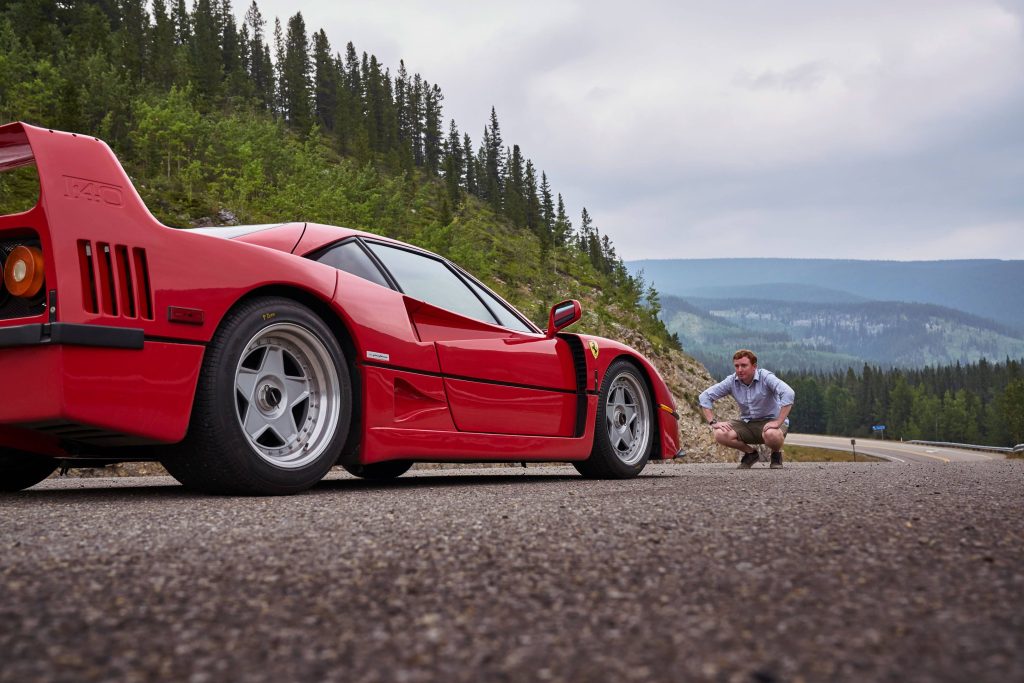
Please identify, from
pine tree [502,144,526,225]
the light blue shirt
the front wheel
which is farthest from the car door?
pine tree [502,144,526,225]

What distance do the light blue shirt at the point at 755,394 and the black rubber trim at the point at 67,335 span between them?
610 centimetres

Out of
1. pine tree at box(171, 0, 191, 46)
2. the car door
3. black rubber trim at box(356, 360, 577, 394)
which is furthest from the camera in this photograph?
pine tree at box(171, 0, 191, 46)

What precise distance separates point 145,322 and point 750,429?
6.65 m

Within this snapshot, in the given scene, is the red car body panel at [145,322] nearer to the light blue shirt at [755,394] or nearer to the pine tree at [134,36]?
the light blue shirt at [755,394]

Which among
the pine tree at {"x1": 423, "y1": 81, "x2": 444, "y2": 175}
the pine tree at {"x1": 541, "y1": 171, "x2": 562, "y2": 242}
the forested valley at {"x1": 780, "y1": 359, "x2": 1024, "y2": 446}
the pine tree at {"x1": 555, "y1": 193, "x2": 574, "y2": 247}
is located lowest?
the forested valley at {"x1": 780, "y1": 359, "x2": 1024, "y2": 446}

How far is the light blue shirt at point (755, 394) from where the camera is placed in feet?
26.6

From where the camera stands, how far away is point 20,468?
13.7ft

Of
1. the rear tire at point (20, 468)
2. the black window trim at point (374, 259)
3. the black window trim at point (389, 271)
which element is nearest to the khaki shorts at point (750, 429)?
the black window trim at point (389, 271)

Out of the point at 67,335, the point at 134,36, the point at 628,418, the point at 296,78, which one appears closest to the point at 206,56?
the point at 134,36

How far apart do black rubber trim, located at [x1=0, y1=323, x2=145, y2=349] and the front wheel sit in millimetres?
3338

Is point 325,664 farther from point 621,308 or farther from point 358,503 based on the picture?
point 621,308

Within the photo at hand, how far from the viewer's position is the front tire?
3.27 meters

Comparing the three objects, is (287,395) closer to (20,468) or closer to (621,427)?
(20,468)

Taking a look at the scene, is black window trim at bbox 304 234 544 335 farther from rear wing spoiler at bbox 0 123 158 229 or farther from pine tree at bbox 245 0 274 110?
pine tree at bbox 245 0 274 110
